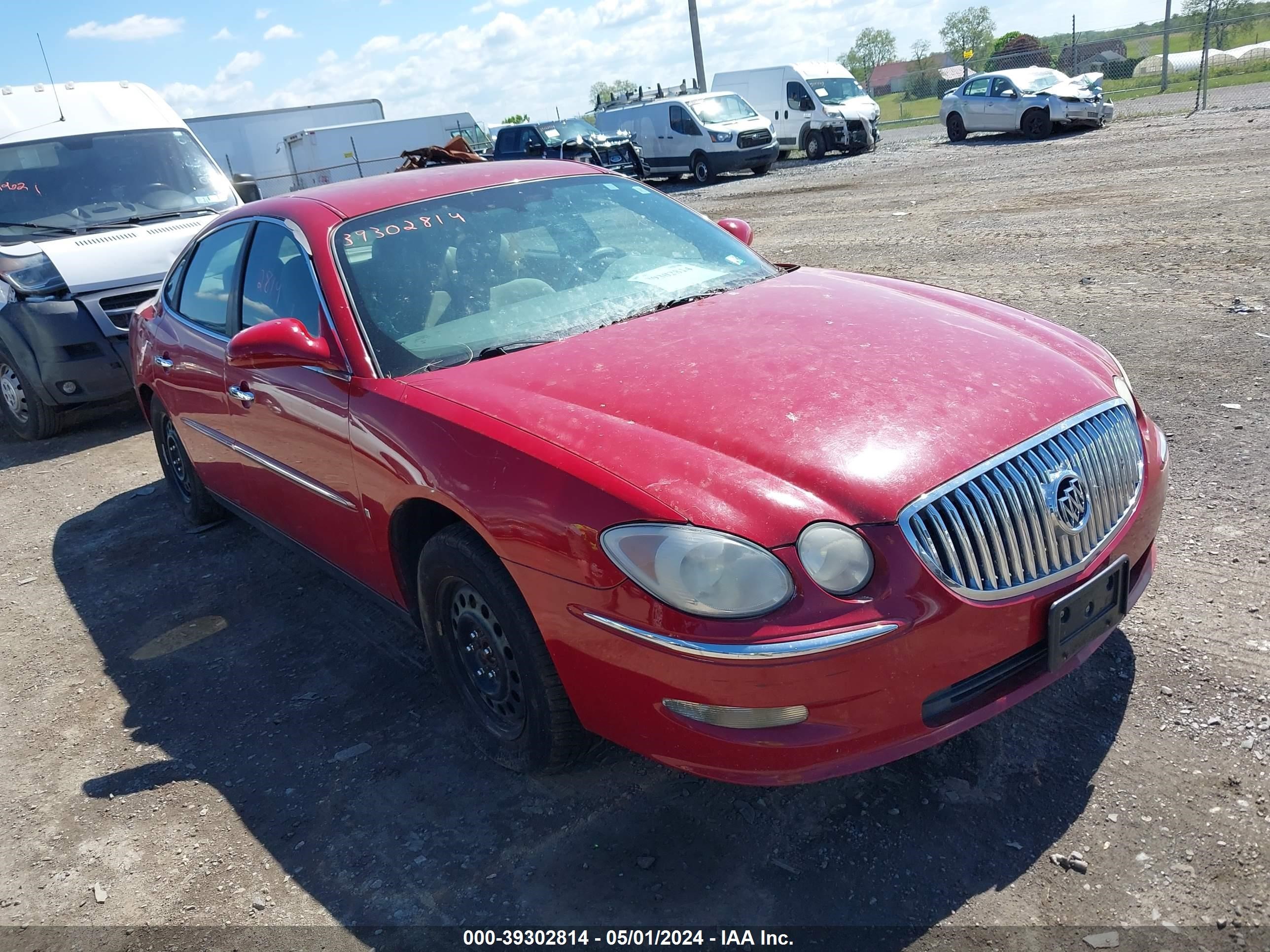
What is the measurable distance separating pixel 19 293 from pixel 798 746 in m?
7.36

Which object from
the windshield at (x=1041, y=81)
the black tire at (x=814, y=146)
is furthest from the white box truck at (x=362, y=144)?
the windshield at (x=1041, y=81)

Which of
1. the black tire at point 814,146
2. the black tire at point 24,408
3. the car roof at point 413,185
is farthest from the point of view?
the black tire at point 814,146

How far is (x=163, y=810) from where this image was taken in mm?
3229

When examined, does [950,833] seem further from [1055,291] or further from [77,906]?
[1055,291]

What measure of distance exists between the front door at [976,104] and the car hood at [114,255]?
2075 cm

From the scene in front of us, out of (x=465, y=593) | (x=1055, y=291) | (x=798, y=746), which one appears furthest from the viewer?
(x=1055, y=291)

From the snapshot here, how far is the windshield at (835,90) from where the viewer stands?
82.1 ft

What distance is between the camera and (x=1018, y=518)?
247 centimetres

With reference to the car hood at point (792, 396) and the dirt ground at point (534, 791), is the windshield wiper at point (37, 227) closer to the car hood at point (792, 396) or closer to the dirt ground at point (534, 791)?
the dirt ground at point (534, 791)

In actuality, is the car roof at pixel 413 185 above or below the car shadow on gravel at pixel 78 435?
above

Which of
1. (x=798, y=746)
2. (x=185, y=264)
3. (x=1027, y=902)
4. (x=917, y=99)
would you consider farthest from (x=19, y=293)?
(x=917, y=99)

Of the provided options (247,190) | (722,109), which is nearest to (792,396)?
(247,190)

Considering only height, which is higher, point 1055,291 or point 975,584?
point 975,584

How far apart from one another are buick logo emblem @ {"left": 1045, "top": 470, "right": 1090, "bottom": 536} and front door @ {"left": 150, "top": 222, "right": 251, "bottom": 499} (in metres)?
3.41
